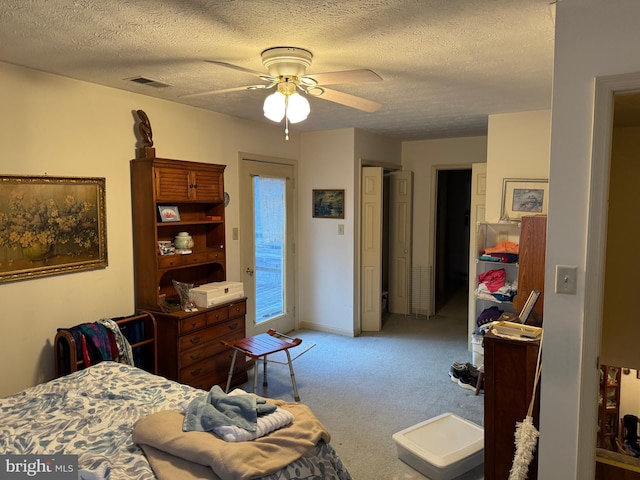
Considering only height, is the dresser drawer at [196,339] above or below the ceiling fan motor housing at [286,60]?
below

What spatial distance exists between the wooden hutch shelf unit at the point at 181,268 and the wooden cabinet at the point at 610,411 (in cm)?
266

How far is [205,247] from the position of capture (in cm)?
419

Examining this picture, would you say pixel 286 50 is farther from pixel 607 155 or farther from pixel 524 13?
pixel 607 155

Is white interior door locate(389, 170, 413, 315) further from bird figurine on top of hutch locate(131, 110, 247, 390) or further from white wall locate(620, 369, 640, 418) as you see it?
white wall locate(620, 369, 640, 418)

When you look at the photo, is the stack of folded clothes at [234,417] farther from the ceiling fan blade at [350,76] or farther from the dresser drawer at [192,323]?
the ceiling fan blade at [350,76]

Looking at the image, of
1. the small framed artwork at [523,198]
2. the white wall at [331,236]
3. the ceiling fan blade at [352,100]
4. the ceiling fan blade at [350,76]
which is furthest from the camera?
the white wall at [331,236]

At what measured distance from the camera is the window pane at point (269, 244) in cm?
491

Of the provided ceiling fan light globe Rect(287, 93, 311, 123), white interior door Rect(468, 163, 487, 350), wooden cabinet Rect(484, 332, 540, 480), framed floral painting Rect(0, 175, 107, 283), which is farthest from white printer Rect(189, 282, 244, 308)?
white interior door Rect(468, 163, 487, 350)

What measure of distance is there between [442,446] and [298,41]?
2.52m

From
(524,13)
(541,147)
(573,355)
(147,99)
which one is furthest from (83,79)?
(541,147)

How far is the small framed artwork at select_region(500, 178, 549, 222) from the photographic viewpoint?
4184 millimetres

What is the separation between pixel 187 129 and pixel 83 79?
100 centimetres

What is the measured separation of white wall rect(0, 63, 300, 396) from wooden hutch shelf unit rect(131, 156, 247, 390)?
148 millimetres

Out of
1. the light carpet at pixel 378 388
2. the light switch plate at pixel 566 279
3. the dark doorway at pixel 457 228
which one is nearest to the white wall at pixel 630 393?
the light carpet at pixel 378 388
